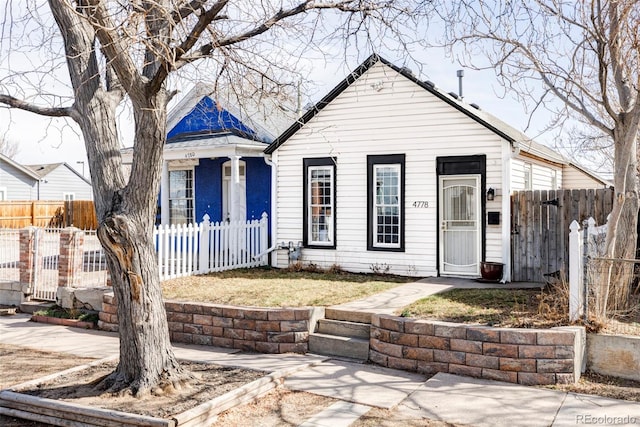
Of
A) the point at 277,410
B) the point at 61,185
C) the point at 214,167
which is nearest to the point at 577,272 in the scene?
the point at 277,410

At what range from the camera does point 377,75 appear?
12.4m

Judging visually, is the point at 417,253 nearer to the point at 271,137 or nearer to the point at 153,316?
the point at 271,137

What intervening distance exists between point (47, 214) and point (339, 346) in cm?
2515

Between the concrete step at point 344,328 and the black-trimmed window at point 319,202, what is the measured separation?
516 cm

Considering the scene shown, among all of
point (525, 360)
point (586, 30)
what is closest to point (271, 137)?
point (586, 30)

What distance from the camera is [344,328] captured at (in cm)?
757

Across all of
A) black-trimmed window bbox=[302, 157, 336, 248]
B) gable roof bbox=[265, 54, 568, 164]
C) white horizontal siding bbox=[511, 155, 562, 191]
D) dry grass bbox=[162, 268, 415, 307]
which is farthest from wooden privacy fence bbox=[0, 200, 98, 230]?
white horizontal siding bbox=[511, 155, 562, 191]

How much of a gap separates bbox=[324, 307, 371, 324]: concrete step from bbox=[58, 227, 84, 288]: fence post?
5171 mm

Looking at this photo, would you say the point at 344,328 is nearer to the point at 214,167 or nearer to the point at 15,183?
the point at 214,167

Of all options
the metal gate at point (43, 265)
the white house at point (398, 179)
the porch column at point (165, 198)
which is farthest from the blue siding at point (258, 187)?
the metal gate at point (43, 265)

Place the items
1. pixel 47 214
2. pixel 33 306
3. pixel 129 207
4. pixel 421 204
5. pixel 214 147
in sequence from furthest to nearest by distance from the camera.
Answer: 1. pixel 47 214
2. pixel 214 147
3. pixel 421 204
4. pixel 33 306
5. pixel 129 207

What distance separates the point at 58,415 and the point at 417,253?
26.9ft

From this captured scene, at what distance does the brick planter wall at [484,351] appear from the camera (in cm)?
605

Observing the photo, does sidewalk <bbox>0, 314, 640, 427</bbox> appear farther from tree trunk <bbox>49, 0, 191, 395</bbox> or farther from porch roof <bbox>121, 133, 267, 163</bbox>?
porch roof <bbox>121, 133, 267, 163</bbox>
